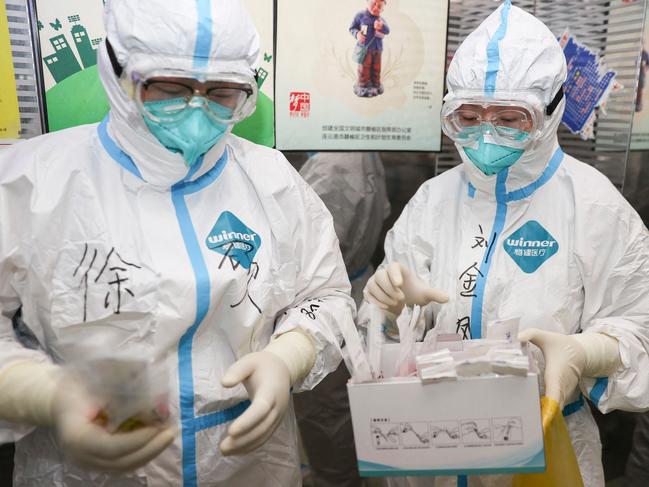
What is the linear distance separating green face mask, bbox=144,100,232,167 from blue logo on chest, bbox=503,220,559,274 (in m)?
0.83

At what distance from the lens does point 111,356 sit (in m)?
0.97

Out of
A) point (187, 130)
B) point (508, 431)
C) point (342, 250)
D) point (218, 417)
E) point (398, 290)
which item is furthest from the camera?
point (342, 250)

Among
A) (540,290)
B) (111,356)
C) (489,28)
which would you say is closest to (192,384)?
(111,356)

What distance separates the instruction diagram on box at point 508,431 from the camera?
106 cm

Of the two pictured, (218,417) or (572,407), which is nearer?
(218,417)

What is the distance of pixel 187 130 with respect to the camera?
117 centimetres

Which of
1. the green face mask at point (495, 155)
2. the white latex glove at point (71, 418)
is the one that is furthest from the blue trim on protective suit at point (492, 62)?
the white latex glove at point (71, 418)

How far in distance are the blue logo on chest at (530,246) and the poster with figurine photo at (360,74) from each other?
0.69 meters

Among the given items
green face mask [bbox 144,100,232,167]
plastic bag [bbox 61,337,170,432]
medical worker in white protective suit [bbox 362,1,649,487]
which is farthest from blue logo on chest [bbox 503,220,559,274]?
plastic bag [bbox 61,337,170,432]

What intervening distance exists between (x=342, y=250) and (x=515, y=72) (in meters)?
0.97

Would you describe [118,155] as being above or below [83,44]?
below

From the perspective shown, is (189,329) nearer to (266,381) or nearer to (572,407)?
(266,381)

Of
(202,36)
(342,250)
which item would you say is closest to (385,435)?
(202,36)

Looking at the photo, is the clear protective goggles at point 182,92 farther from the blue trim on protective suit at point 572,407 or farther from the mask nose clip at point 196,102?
the blue trim on protective suit at point 572,407
